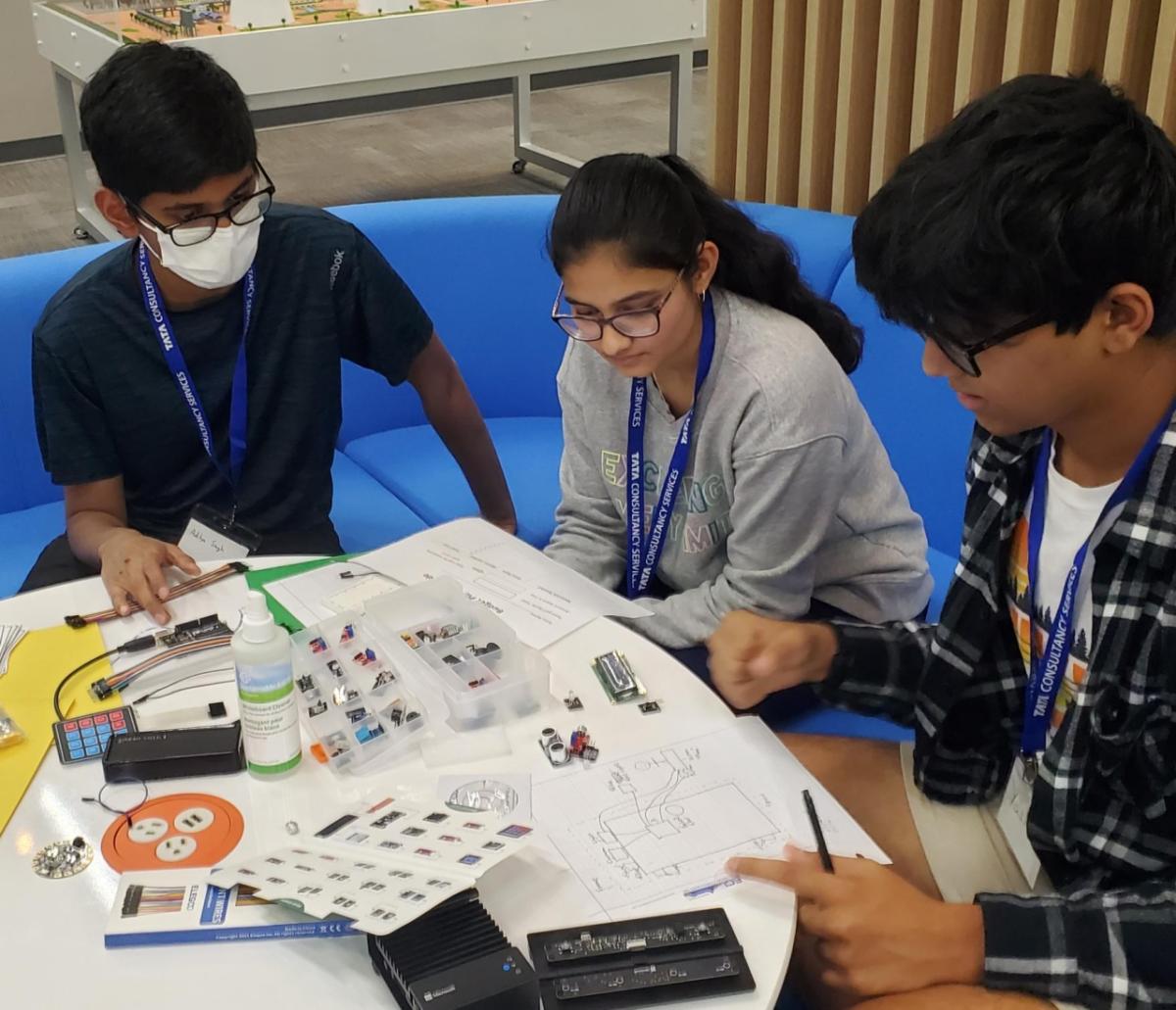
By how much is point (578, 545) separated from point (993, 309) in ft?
3.54

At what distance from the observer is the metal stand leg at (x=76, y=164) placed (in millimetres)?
5320

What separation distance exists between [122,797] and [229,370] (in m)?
1.03

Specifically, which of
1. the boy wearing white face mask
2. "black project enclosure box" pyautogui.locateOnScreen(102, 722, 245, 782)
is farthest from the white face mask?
"black project enclosure box" pyautogui.locateOnScreen(102, 722, 245, 782)

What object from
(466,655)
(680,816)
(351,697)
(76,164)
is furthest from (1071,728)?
(76,164)

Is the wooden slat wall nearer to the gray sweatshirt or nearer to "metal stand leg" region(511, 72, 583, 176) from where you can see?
the gray sweatshirt

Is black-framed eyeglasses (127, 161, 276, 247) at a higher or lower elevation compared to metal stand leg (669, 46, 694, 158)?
higher

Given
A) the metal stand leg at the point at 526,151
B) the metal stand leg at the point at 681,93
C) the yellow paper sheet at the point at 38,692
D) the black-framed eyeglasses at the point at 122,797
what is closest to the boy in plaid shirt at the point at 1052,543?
the black-framed eyeglasses at the point at 122,797

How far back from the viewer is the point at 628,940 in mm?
1070

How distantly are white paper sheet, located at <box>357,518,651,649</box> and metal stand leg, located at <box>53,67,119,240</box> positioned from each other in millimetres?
4086

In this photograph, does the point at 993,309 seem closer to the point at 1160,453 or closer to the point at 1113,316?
the point at 1113,316

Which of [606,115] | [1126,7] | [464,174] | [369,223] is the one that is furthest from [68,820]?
[606,115]

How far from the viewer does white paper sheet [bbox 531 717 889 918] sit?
1174 millimetres

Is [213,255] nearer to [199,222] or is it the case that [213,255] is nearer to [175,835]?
[199,222]

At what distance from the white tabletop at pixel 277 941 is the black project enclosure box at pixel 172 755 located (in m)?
0.01
